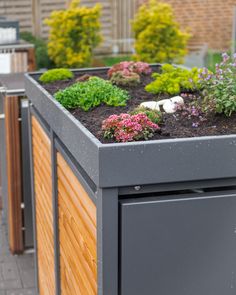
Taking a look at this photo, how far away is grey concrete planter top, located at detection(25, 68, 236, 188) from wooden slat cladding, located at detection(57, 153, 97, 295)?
1.12 feet

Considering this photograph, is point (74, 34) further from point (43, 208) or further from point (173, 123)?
point (173, 123)

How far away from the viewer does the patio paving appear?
18.8 feet

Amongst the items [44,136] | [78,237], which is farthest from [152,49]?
[78,237]

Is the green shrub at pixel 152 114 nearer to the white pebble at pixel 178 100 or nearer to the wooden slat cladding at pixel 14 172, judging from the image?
the white pebble at pixel 178 100

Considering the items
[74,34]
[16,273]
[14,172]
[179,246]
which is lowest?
[16,273]

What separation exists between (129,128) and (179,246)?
23.8 inches

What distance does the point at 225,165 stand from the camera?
9.20ft

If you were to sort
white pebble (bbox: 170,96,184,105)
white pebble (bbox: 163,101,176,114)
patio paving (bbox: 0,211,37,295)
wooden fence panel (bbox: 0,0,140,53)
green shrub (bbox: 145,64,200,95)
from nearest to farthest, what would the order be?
white pebble (bbox: 163,101,176,114) → white pebble (bbox: 170,96,184,105) → green shrub (bbox: 145,64,200,95) → patio paving (bbox: 0,211,37,295) → wooden fence panel (bbox: 0,0,140,53)

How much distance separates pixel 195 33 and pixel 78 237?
1560 centimetres

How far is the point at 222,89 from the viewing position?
349 cm

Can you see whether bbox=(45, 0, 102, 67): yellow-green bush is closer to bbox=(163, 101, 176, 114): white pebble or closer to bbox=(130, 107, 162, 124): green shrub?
bbox=(163, 101, 176, 114): white pebble

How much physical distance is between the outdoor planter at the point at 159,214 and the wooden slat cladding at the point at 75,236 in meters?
0.01

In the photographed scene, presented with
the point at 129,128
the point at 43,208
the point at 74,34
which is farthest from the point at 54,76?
the point at 74,34

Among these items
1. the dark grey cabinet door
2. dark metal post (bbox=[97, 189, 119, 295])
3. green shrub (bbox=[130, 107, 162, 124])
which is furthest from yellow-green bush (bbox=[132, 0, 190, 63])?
dark metal post (bbox=[97, 189, 119, 295])
